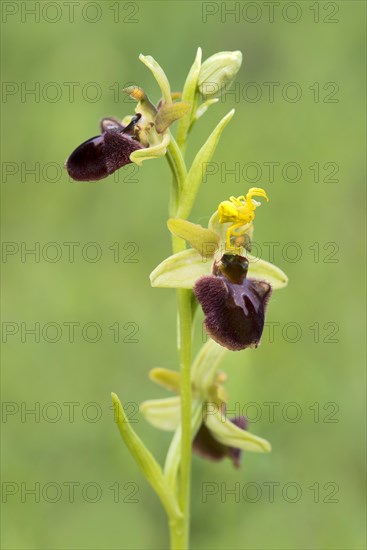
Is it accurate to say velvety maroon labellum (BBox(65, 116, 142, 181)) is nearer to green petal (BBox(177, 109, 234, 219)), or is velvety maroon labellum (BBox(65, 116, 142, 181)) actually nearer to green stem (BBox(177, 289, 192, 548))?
green petal (BBox(177, 109, 234, 219))

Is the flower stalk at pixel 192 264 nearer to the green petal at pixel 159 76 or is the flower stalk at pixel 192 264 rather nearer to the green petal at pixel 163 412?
the green petal at pixel 159 76

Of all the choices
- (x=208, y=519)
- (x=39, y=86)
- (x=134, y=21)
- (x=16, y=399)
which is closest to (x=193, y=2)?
(x=134, y=21)

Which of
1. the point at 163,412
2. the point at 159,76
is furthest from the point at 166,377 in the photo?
the point at 159,76

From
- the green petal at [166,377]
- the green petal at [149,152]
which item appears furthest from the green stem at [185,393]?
the green petal at [149,152]

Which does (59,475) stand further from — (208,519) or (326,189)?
(326,189)

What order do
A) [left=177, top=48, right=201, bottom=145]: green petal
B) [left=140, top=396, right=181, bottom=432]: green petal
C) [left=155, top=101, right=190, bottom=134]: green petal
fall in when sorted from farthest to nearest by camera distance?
[left=140, top=396, right=181, bottom=432]: green petal → [left=177, top=48, right=201, bottom=145]: green petal → [left=155, top=101, right=190, bottom=134]: green petal

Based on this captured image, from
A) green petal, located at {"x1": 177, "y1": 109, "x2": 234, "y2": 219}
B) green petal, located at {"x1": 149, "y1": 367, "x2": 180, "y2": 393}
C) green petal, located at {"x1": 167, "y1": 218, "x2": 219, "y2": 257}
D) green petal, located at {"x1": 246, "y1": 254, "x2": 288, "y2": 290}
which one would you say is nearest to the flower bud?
green petal, located at {"x1": 177, "y1": 109, "x2": 234, "y2": 219}
